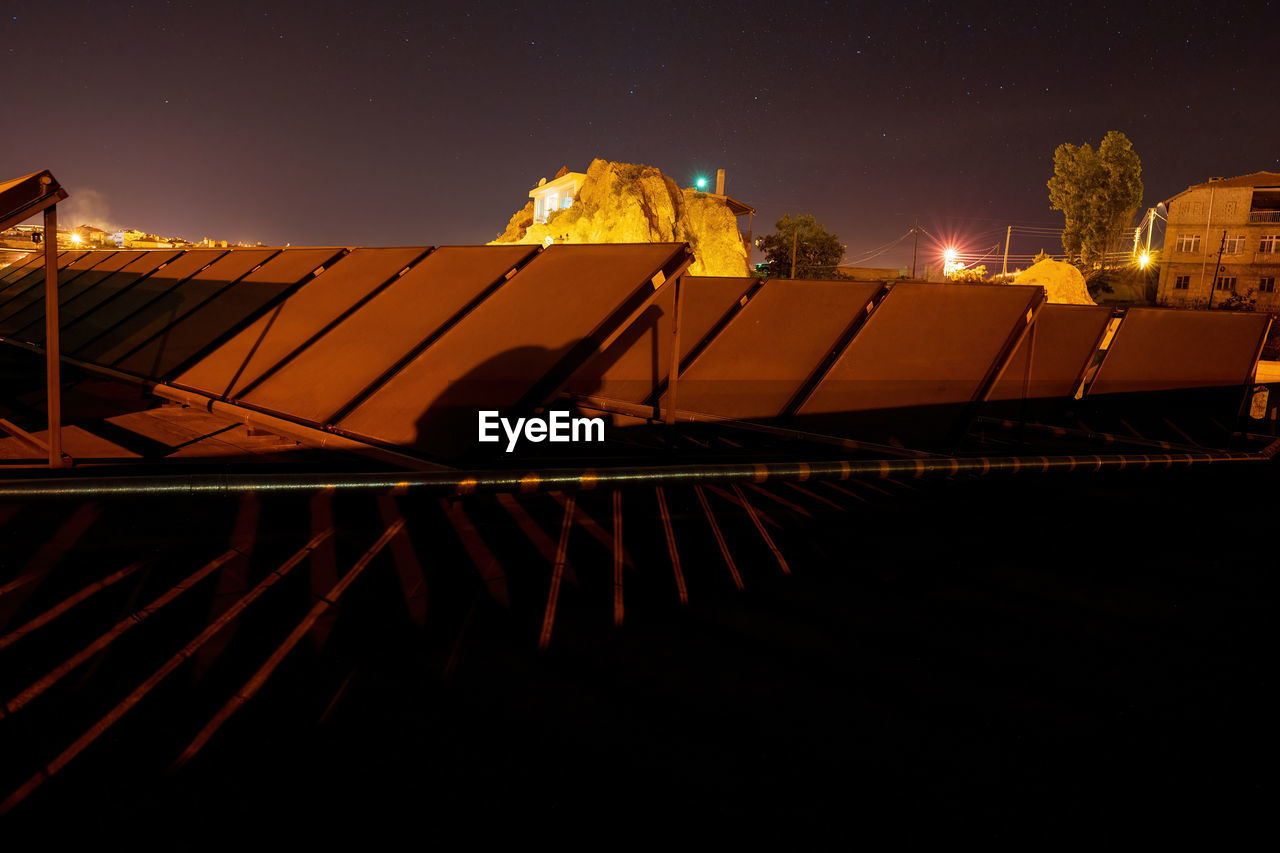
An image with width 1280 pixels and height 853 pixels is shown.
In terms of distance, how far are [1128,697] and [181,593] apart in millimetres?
3405

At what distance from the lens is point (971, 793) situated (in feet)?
4.95

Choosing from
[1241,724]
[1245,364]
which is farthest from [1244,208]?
[1241,724]

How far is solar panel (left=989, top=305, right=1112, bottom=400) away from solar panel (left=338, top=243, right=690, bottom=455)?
160 inches

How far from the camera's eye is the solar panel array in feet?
10.8

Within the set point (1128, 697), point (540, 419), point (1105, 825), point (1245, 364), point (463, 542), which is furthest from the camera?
point (1245, 364)

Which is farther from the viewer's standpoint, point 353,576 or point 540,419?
point 540,419

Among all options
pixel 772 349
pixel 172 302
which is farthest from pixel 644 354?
pixel 172 302

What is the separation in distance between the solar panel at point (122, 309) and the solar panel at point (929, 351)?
747 cm

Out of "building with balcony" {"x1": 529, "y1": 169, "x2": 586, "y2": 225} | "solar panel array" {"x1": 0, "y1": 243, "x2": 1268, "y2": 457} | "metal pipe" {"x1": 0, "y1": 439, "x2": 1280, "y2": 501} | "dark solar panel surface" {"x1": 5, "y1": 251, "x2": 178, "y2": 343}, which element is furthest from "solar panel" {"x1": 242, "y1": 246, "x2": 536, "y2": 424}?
"building with balcony" {"x1": 529, "y1": 169, "x2": 586, "y2": 225}

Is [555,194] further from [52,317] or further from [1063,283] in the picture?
[52,317]

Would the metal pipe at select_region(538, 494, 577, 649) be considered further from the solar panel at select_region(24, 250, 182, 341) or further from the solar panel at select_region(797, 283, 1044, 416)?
the solar panel at select_region(24, 250, 182, 341)

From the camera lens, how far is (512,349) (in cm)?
330

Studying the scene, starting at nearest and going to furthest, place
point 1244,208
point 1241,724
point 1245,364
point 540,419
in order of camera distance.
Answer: point 1241,724
point 540,419
point 1245,364
point 1244,208

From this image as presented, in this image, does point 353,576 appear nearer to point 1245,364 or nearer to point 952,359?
point 952,359
